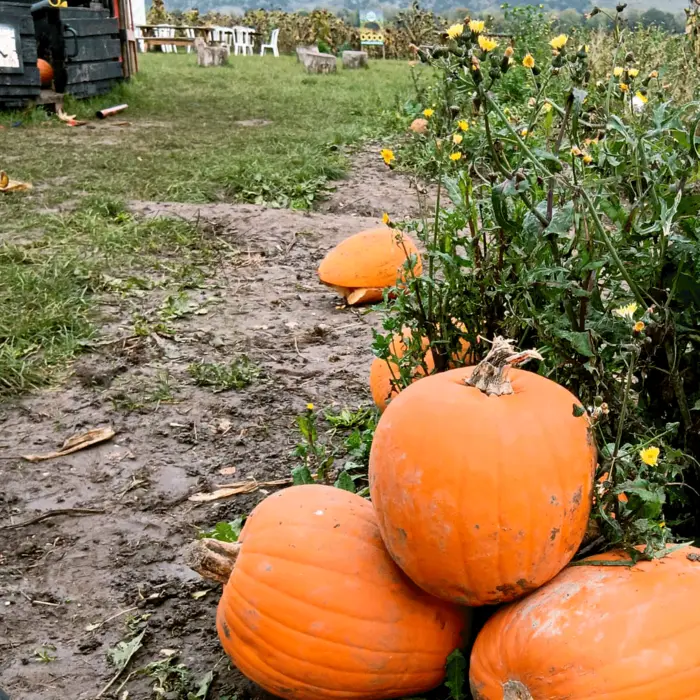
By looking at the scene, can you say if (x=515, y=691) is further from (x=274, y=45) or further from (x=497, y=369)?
(x=274, y=45)

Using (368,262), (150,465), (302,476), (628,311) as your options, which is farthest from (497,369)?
(368,262)

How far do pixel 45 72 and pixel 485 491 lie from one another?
11058 mm

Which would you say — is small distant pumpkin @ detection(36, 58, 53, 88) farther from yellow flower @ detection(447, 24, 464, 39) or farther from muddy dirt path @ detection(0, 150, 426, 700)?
yellow flower @ detection(447, 24, 464, 39)

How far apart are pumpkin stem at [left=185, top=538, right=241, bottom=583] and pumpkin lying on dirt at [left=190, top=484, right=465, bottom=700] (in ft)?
0.14

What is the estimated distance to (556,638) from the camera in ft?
5.14

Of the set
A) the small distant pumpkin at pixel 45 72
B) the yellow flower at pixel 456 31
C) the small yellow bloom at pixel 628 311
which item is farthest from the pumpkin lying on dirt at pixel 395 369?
the small distant pumpkin at pixel 45 72

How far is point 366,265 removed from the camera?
14.0ft

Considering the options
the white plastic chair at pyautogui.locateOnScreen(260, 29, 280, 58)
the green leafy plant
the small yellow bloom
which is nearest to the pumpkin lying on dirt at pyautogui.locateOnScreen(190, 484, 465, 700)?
the green leafy plant

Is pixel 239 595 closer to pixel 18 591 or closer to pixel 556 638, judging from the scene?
pixel 556 638

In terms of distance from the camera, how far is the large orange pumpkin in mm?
1615

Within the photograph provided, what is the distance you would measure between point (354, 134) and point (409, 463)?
797 centimetres

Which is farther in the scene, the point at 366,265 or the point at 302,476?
the point at 366,265

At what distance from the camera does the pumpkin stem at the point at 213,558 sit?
75.4 inches

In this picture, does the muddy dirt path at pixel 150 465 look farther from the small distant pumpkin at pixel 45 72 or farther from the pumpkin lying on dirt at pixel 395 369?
the small distant pumpkin at pixel 45 72
